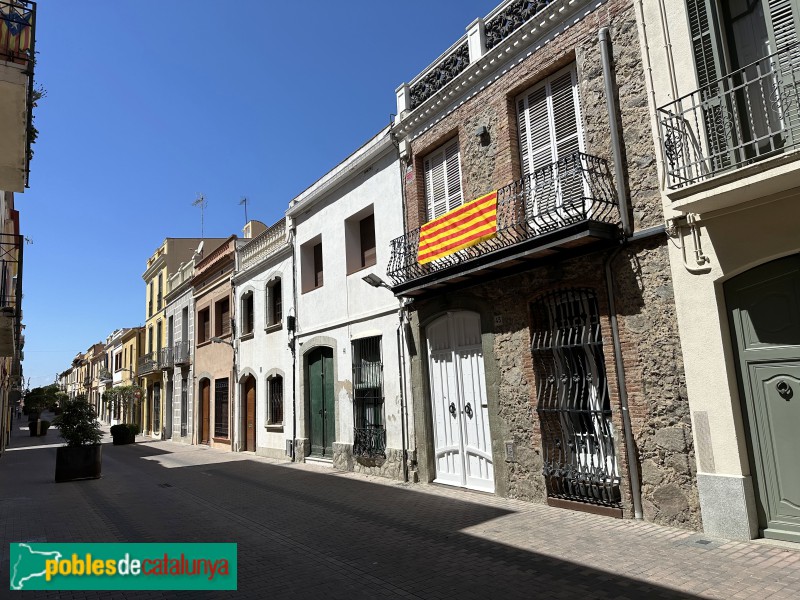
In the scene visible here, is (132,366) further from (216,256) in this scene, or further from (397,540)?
(397,540)

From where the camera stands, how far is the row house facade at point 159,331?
29.1 meters

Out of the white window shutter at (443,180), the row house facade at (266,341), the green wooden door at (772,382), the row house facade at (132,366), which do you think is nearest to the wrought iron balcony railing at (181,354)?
the row house facade at (266,341)

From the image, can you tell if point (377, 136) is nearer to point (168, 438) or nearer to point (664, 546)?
point (664, 546)

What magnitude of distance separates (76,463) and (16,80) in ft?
31.5

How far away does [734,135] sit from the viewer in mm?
6234

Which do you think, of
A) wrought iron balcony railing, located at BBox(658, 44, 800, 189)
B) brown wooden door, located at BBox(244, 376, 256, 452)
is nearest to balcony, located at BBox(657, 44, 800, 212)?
wrought iron balcony railing, located at BBox(658, 44, 800, 189)

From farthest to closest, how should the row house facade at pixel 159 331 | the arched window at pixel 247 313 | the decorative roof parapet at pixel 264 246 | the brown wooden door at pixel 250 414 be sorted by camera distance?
the row house facade at pixel 159 331 → the arched window at pixel 247 313 → the brown wooden door at pixel 250 414 → the decorative roof parapet at pixel 264 246

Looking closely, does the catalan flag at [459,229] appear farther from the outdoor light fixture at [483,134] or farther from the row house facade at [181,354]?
the row house facade at [181,354]

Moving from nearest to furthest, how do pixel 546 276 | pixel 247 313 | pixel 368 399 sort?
pixel 546 276 → pixel 368 399 → pixel 247 313

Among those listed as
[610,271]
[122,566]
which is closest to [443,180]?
[610,271]

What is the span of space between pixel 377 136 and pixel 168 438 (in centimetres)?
2217

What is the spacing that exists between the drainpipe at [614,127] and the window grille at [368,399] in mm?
6283

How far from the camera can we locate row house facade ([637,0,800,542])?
18.2 feet

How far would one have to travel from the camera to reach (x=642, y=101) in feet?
23.1
